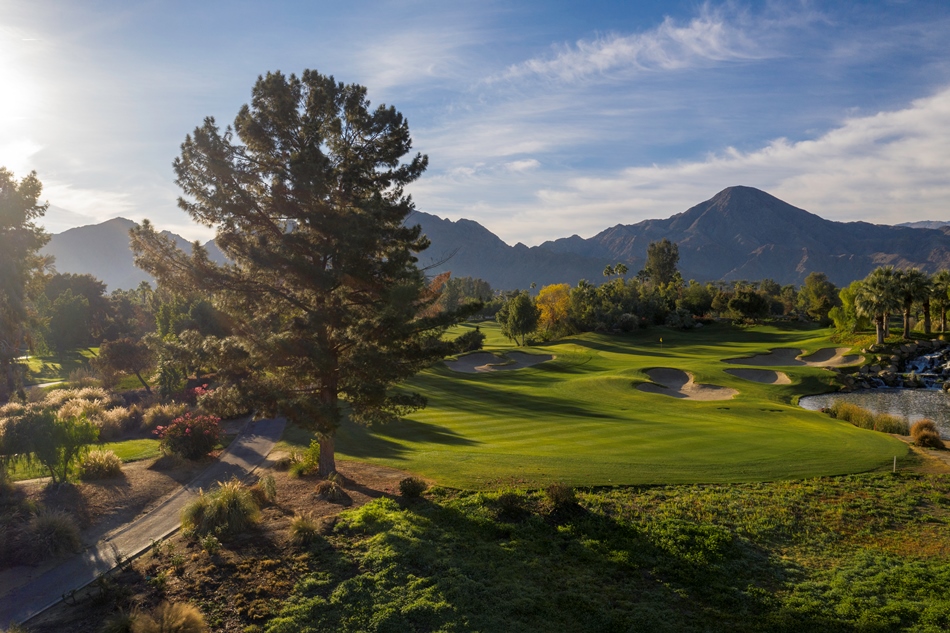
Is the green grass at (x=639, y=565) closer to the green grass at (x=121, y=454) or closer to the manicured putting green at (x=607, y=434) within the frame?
the manicured putting green at (x=607, y=434)

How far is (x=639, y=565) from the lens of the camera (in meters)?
11.2

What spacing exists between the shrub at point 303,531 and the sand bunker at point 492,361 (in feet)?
126

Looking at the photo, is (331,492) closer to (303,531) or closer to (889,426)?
(303,531)

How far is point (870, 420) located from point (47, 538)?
37.5m

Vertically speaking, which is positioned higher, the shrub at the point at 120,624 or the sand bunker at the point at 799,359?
the shrub at the point at 120,624

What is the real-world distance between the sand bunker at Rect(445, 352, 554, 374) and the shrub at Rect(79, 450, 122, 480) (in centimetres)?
3482

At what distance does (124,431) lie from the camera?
2656cm

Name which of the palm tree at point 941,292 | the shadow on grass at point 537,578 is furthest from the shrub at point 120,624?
the palm tree at point 941,292

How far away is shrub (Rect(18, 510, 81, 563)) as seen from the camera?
39.5 feet

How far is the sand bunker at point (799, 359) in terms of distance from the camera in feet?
178

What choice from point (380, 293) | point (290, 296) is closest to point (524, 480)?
point (380, 293)

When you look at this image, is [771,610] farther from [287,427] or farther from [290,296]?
[287,427]

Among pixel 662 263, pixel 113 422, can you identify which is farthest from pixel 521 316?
pixel 662 263

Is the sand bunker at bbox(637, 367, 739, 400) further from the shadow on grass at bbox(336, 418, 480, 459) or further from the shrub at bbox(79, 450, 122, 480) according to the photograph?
the shrub at bbox(79, 450, 122, 480)
